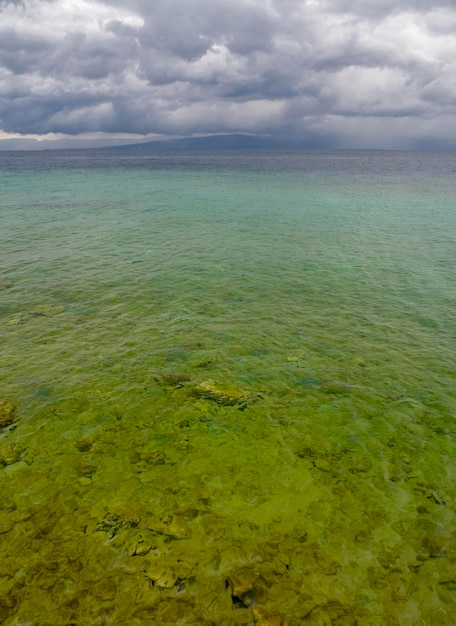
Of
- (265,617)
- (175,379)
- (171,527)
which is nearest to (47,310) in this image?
(175,379)

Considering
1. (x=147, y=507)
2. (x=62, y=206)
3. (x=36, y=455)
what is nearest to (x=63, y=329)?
(x=36, y=455)

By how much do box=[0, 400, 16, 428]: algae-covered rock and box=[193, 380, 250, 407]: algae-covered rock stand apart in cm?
681

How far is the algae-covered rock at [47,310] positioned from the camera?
22609mm

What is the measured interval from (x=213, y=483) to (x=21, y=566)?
5152mm

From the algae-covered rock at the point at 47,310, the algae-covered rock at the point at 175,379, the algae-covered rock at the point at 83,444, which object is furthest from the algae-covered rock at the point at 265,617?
the algae-covered rock at the point at 47,310

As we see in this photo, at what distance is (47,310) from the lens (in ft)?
75.6

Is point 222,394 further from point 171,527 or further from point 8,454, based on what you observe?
point 8,454

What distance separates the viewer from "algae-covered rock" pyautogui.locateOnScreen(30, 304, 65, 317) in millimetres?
22609

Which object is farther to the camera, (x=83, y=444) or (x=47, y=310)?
(x=47, y=310)

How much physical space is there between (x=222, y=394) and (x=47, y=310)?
534 inches

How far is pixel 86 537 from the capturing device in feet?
31.6

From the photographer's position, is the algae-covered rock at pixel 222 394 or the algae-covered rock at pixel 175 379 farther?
the algae-covered rock at pixel 175 379

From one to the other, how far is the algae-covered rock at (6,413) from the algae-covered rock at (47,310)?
28.8 feet

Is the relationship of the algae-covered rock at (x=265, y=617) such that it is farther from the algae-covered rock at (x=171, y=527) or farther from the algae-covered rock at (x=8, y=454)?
the algae-covered rock at (x=8, y=454)
